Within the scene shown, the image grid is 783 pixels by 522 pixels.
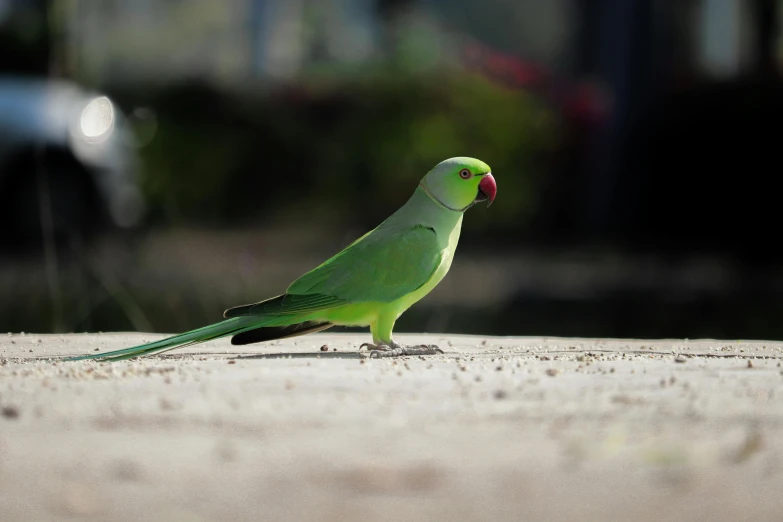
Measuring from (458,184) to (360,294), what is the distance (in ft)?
2.36

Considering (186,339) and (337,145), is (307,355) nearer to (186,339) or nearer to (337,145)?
(186,339)

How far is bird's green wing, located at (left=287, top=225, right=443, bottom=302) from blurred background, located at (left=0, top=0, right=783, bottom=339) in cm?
592

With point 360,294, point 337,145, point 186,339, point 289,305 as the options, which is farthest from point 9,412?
point 337,145

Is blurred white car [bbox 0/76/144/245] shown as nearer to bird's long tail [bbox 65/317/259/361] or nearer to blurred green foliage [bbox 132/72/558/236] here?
blurred green foliage [bbox 132/72/558/236]

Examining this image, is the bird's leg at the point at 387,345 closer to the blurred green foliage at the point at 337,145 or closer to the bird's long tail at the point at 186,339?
the bird's long tail at the point at 186,339

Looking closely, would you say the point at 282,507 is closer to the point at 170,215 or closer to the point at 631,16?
the point at 170,215

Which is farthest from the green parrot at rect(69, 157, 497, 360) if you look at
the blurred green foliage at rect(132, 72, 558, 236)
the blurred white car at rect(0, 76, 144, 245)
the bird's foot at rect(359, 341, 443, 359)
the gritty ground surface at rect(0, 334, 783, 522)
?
the blurred green foliage at rect(132, 72, 558, 236)

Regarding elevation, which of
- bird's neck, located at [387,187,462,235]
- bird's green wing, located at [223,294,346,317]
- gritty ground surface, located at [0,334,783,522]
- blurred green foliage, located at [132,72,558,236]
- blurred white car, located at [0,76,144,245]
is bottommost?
gritty ground surface, located at [0,334,783,522]

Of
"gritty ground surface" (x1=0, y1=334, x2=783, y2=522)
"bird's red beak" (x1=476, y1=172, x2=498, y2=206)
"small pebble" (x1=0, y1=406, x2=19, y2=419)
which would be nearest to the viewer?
"gritty ground surface" (x1=0, y1=334, x2=783, y2=522)

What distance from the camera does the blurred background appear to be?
11.8 m

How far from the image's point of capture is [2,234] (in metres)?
11.8

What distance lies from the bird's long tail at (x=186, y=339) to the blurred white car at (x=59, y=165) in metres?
6.90

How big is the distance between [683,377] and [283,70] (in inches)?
570

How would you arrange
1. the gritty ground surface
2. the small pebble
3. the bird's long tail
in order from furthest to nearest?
the bird's long tail
the small pebble
the gritty ground surface
